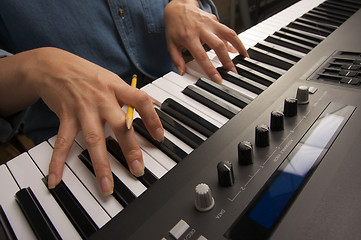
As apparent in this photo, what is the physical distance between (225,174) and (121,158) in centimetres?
21

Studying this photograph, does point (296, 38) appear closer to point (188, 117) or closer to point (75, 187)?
point (188, 117)

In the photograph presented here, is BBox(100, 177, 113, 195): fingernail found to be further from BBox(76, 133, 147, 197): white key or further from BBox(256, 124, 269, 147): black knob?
BBox(256, 124, 269, 147): black knob

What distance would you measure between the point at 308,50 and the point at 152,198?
26.6 inches

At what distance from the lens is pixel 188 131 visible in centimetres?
61

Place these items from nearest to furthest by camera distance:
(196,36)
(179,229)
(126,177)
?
(179,229) < (126,177) < (196,36)

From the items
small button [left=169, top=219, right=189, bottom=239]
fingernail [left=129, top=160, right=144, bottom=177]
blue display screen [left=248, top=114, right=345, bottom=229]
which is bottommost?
fingernail [left=129, top=160, right=144, bottom=177]

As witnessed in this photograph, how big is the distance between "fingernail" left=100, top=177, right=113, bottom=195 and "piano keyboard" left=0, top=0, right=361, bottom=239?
0.04 feet

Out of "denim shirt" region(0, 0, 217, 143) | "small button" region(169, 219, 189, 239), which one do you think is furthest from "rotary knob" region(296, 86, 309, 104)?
"denim shirt" region(0, 0, 217, 143)

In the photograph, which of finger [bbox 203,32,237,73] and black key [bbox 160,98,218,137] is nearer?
black key [bbox 160,98,218,137]

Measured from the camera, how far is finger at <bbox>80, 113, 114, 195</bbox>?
496mm

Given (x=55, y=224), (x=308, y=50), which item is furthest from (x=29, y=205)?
(x=308, y=50)

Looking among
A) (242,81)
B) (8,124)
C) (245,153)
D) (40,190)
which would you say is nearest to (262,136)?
(245,153)

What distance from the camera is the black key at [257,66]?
794 millimetres

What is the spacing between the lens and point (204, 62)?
807mm
